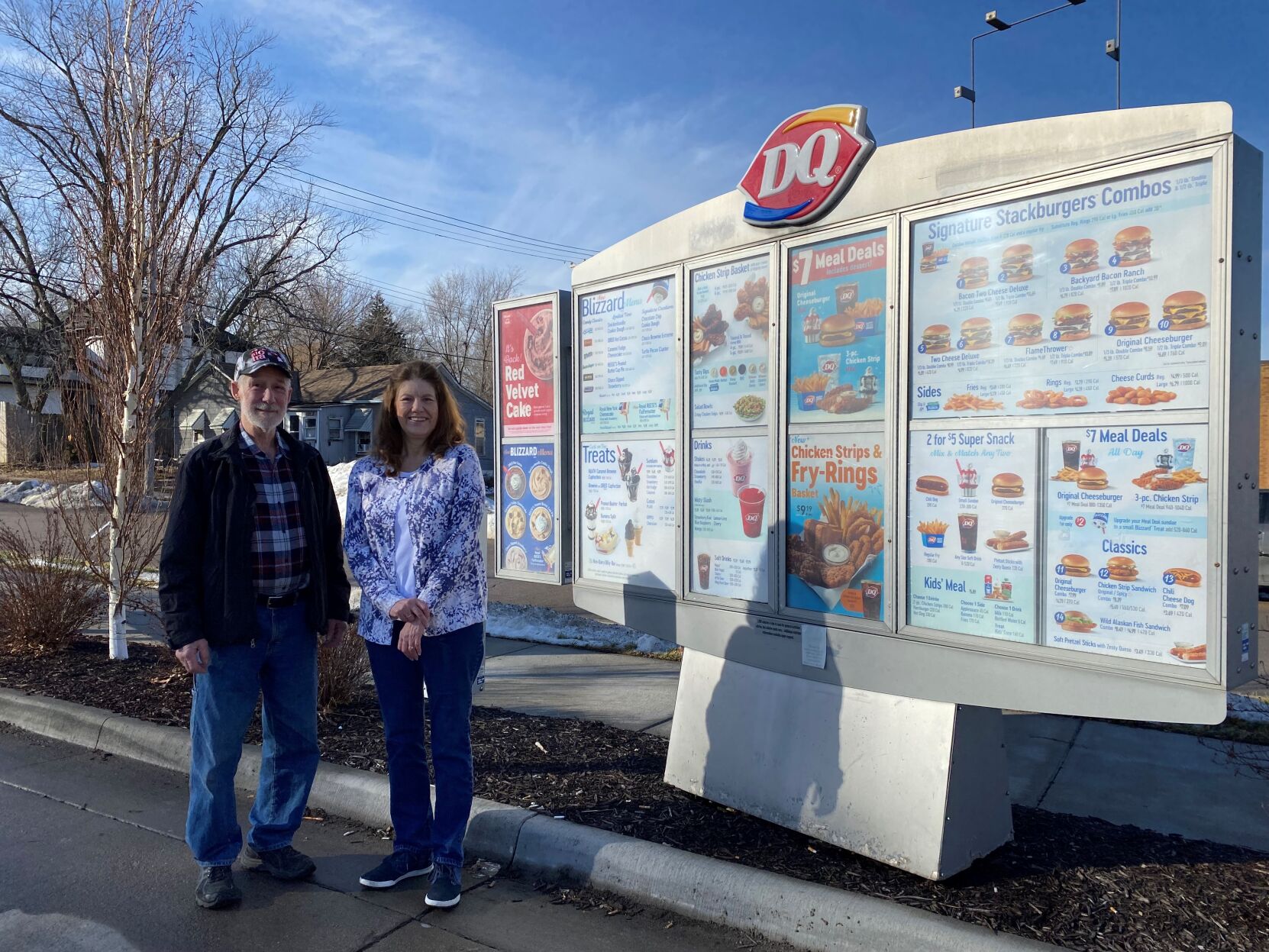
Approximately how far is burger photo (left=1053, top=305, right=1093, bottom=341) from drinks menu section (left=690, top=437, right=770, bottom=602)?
1365 millimetres

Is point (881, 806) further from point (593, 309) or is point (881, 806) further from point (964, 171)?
point (593, 309)

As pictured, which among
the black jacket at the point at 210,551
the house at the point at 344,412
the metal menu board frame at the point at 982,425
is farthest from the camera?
the house at the point at 344,412

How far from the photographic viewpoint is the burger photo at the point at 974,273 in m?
3.44

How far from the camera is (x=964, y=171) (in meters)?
3.47

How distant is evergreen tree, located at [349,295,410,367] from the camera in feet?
183

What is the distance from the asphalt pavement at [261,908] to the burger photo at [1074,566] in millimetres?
1659

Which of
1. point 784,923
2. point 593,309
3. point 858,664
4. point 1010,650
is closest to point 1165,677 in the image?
point 1010,650

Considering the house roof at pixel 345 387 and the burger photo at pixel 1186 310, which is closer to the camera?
the burger photo at pixel 1186 310

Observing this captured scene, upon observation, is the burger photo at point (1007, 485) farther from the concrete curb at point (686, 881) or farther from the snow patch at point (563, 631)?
the snow patch at point (563, 631)

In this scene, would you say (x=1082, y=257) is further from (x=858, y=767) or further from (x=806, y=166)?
(x=858, y=767)

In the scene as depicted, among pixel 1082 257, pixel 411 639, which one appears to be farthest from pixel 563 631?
pixel 1082 257

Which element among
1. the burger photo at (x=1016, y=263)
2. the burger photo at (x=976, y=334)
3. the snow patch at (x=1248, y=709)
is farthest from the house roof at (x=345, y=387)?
the burger photo at (x=1016, y=263)

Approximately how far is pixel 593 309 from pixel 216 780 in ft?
9.55

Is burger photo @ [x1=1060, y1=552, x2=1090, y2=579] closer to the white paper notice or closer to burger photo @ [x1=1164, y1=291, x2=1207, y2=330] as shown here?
burger photo @ [x1=1164, y1=291, x2=1207, y2=330]
